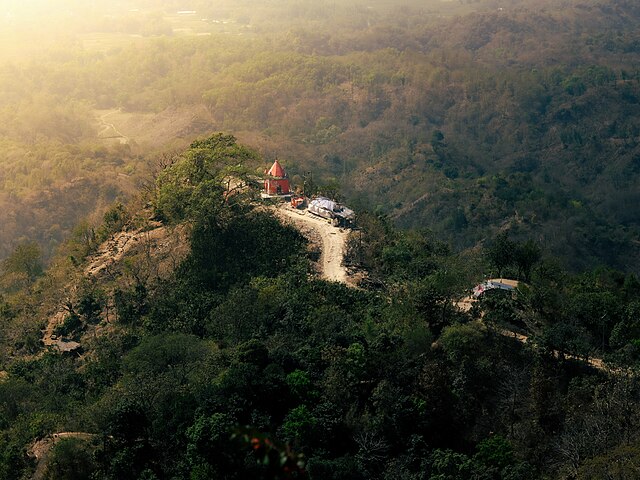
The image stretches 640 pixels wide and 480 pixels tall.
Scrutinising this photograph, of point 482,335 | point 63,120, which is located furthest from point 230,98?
point 482,335

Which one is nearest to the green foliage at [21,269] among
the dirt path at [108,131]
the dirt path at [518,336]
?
the dirt path at [518,336]

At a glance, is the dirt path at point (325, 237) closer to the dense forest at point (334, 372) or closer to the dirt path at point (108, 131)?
the dense forest at point (334, 372)

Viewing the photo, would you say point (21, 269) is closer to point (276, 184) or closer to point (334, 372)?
point (276, 184)

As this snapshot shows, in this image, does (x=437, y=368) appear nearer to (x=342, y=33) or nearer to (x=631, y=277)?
(x=631, y=277)

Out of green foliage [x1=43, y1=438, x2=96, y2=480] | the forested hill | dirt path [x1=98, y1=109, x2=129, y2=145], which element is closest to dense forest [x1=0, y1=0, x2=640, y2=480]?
green foliage [x1=43, y1=438, x2=96, y2=480]

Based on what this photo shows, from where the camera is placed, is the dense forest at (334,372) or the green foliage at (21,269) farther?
the green foliage at (21,269)

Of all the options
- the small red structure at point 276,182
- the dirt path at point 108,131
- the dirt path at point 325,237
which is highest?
the small red structure at point 276,182

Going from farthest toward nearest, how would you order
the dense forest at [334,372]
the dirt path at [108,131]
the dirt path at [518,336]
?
the dirt path at [108,131] < the dirt path at [518,336] < the dense forest at [334,372]
